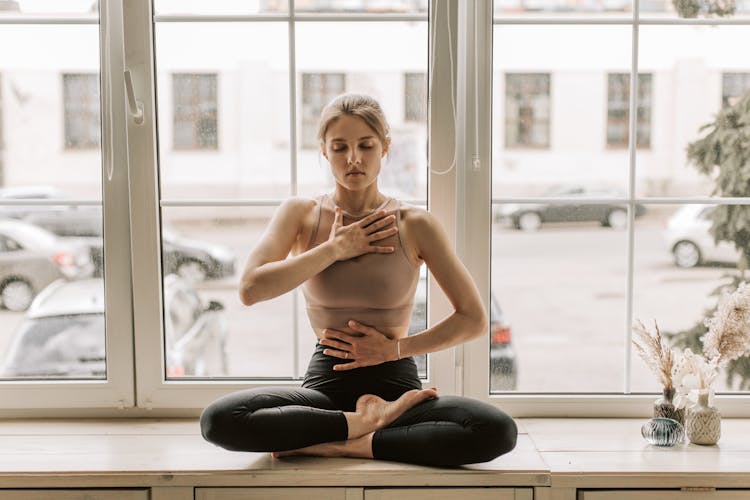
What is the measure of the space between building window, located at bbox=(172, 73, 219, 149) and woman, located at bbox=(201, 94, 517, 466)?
14.2 inches

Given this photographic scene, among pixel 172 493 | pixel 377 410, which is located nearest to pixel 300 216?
pixel 377 410

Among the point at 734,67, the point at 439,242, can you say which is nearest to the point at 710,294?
the point at 734,67

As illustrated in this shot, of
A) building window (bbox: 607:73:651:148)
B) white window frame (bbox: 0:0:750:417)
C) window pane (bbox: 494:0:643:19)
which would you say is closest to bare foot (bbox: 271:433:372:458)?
white window frame (bbox: 0:0:750:417)

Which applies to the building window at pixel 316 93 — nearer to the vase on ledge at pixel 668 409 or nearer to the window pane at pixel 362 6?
the window pane at pixel 362 6

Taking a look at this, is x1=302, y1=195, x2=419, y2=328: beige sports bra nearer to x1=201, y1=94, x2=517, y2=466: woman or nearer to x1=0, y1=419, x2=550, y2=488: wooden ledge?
x1=201, y1=94, x2=517, y2=466: woman

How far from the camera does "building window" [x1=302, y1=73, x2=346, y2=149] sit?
7.23 feet

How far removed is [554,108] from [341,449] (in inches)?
43.1

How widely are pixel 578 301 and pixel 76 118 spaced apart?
4.94 ft

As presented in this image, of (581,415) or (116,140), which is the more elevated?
(116,140)

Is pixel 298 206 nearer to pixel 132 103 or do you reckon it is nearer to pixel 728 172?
pixel 132 103

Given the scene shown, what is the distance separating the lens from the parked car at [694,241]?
88.4 inches

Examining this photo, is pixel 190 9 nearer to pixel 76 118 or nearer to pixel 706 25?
pixel 76 118

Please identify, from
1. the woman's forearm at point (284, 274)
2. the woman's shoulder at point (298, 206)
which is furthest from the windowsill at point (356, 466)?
the woman's shoulder at point (298, 206)

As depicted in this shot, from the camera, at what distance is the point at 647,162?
87.9 inches
